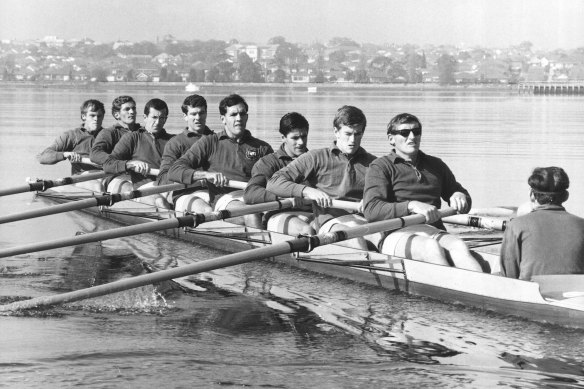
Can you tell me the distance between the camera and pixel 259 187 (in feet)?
38.4

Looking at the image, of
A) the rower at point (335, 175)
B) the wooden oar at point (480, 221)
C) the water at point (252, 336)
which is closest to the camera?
the water at point (252, 336)

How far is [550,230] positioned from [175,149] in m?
7.04

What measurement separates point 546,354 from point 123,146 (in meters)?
8.97

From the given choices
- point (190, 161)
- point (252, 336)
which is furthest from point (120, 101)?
point (252, 336)

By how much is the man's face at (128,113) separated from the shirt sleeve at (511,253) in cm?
844

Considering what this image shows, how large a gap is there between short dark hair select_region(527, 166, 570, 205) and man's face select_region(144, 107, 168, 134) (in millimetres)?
7978

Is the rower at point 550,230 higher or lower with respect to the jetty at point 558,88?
lower

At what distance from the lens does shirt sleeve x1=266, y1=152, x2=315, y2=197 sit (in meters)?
11.0

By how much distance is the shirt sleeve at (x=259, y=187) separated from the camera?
11578mm

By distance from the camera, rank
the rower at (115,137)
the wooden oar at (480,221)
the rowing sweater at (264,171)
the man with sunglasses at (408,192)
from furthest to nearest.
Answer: the rower at (115,137)
the rowing sweater at (264,171)
the wooden oar at (480,221)
the man with sunglasses at (408,192)

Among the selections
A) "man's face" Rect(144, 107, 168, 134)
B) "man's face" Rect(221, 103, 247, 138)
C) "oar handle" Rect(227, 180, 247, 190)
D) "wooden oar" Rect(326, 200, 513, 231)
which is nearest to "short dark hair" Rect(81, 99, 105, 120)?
"man's face" Rect(144, 107, 168, 134)

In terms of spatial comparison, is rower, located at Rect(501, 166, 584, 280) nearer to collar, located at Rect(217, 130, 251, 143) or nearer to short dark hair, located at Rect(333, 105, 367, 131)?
short dark hair, located at Rect(333, 105, 367, 131)

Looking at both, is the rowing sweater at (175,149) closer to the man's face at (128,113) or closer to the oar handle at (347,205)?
the man's face at (128,113)

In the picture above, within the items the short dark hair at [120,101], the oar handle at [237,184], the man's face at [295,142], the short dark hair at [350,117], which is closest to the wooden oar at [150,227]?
the man's face at [295,142]
